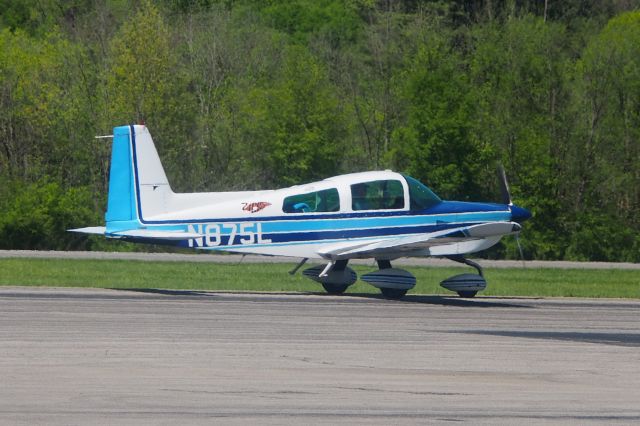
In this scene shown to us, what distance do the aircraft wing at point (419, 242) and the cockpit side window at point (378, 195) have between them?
2.15ft

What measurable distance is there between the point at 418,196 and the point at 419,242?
4.52 feet

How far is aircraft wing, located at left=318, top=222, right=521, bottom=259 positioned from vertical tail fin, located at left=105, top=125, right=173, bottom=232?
128 inches

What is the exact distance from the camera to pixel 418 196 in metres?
23.6

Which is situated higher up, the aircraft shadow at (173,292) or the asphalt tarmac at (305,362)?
the asphalt tarmac at (305,362)

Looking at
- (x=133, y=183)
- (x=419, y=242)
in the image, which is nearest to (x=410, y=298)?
(x=419, y=242)

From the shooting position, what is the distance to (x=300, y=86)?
47000mm

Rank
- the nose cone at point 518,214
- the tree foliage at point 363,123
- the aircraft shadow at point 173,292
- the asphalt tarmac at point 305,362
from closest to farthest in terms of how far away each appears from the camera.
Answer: the asphalt tarmac at point 305,362 → the aircraft shadow at point 173,292 → the nose cone at point 518,214 → the tree foliage at point 363,123

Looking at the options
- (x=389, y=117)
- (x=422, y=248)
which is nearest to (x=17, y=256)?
(x=422, y=248)

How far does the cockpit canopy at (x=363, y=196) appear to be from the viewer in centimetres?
2294

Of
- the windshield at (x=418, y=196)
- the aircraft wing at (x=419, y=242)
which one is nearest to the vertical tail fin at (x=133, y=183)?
the aircraft wing at (x=419, y=242)

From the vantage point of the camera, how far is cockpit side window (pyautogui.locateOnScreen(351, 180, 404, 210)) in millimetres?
23172

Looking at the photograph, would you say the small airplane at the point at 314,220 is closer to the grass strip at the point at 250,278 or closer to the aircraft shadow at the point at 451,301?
the aircraft shadow at the point at 451,301

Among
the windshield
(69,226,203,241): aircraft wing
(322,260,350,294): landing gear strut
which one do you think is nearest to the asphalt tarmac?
(69,226,203,241): aircraft wing

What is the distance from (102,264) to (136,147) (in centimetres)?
1061
